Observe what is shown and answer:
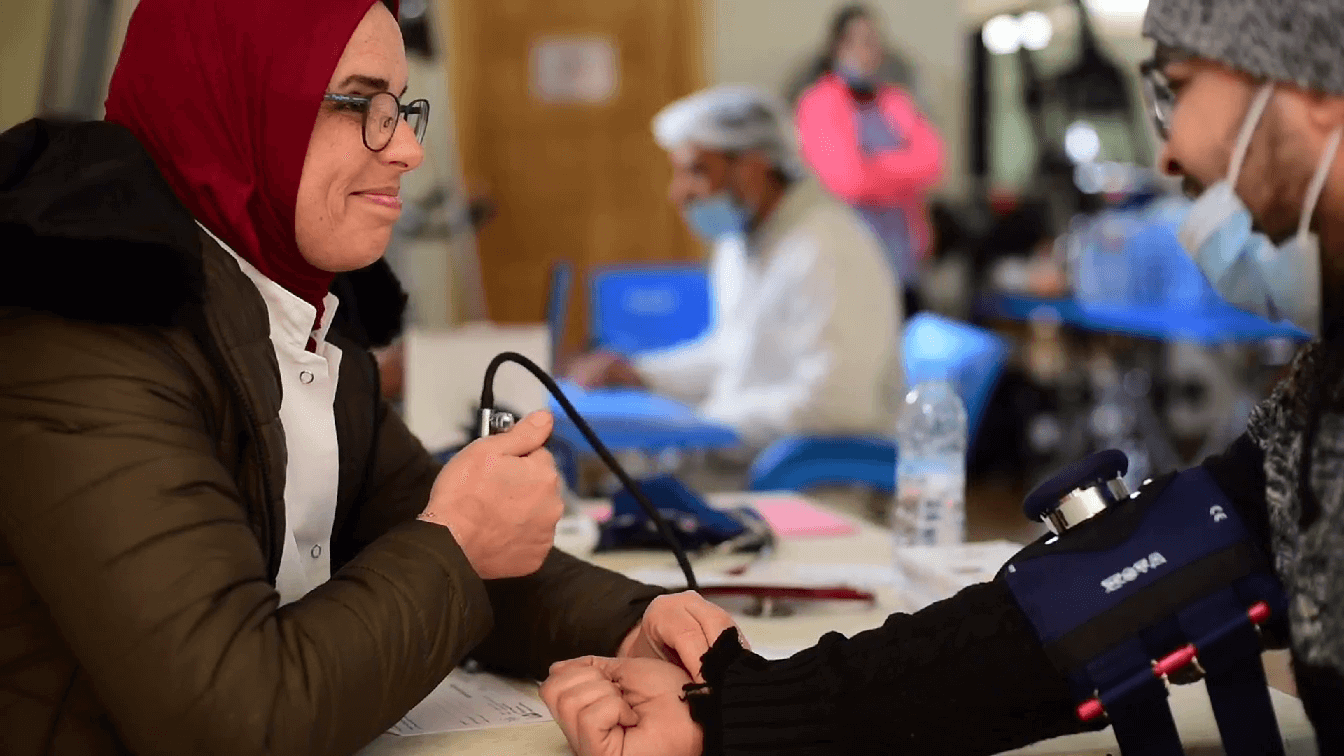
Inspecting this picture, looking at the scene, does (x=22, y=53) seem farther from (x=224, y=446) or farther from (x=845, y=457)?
(x=845, y=457)

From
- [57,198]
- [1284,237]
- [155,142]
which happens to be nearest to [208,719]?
[57,198]

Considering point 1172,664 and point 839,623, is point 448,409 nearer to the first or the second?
point 839,623

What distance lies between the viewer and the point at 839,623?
4.39 ft

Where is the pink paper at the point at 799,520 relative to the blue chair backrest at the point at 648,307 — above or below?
above

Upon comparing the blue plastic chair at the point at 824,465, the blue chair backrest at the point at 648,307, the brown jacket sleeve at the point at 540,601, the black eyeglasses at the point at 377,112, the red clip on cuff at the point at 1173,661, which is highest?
the black eyeglasses at the point at 377,112

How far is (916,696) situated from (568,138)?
605 cm

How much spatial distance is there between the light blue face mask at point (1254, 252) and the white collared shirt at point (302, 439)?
665 mm

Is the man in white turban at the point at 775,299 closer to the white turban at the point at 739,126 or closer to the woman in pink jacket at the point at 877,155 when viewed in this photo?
the white turban at the point at 739,126

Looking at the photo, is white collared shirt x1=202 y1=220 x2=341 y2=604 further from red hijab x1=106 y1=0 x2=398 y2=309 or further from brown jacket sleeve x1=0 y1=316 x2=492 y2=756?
brown jacket sleeve x1=0 y1=316 x2=492 y2=756

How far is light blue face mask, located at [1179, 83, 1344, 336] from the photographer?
2.78 ft

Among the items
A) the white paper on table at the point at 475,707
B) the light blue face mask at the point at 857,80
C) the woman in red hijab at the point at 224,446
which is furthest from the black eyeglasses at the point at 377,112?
the light blue face mask at the point at 857,80

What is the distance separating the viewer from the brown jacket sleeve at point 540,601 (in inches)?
45.4

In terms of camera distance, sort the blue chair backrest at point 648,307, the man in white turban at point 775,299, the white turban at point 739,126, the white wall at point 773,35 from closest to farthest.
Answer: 1. the man in white turban at point 775,299
2. the white turban at point 739,126
3. the blue chair backrest at point 648,307
4. the white wall at point 773,35

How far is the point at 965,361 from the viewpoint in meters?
2.84
